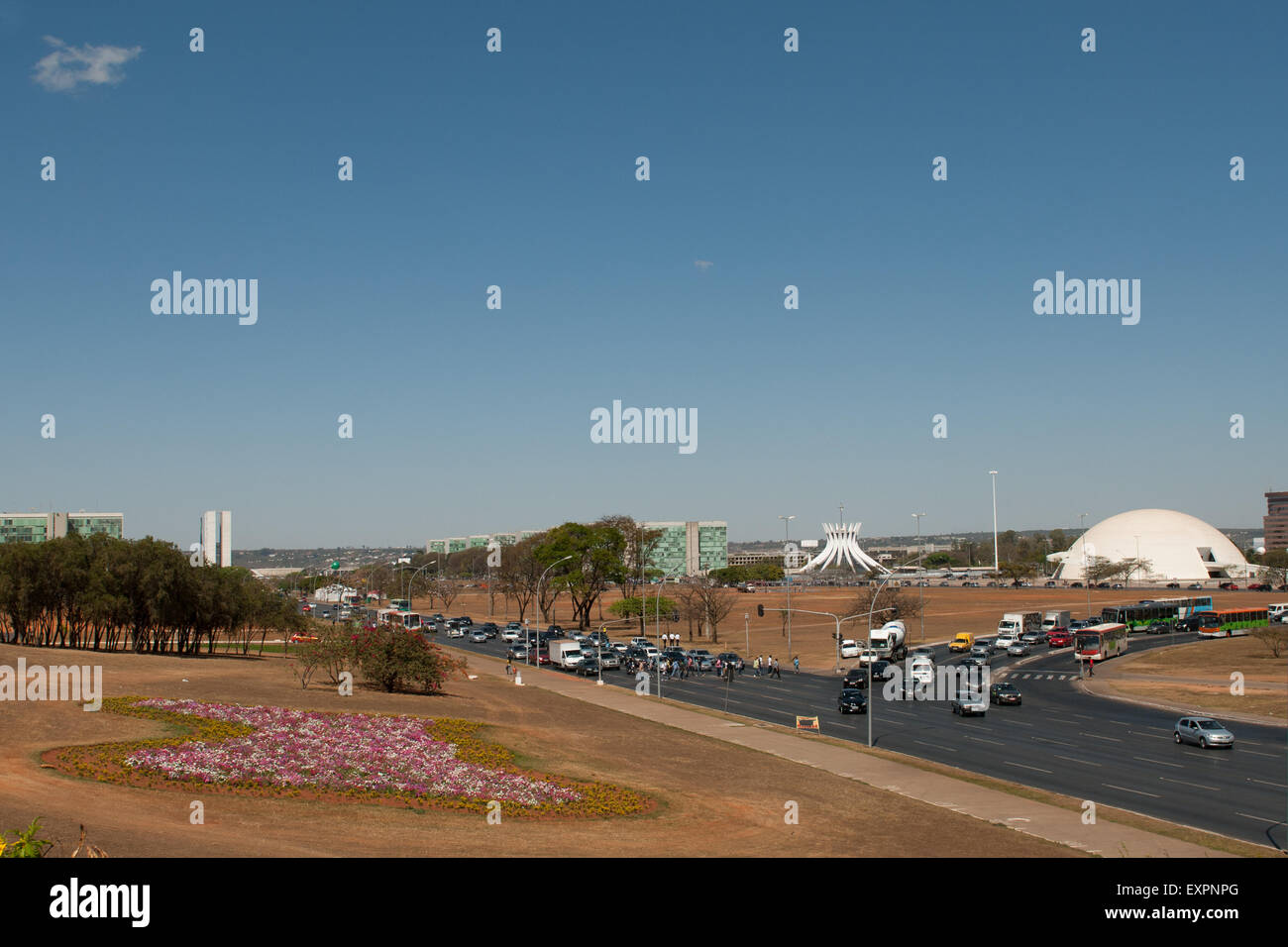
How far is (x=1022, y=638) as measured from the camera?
88.3 meters

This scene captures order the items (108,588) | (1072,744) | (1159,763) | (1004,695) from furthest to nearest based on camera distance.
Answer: (108,588) < (1004,695) < (1072,744) < (1159,763)

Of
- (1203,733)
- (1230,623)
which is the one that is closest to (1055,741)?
(1203,733)

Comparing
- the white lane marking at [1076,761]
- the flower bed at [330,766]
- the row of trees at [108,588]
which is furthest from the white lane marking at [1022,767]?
the row of trees at [108,588]

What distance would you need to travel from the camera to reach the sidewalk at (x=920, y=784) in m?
23.0

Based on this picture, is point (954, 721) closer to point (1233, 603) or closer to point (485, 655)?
point (485, 655)

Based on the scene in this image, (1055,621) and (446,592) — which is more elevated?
(1055,621)

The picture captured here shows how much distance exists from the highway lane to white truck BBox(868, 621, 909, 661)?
11.4m

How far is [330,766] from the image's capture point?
27.7m

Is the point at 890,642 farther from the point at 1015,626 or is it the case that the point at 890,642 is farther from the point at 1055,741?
the point at 1055,741

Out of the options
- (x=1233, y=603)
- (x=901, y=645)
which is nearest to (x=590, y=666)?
(x=901, y=645)

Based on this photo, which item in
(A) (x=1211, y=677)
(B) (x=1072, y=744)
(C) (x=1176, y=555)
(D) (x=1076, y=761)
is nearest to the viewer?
(D) (x=1076, y=761)

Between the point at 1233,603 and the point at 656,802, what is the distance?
12170 centimetres

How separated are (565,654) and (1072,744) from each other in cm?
4067

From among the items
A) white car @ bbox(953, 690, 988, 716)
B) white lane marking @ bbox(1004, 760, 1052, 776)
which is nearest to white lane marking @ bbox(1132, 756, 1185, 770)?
white lane marking @ bbox(1004, 760, 1052, 776)
